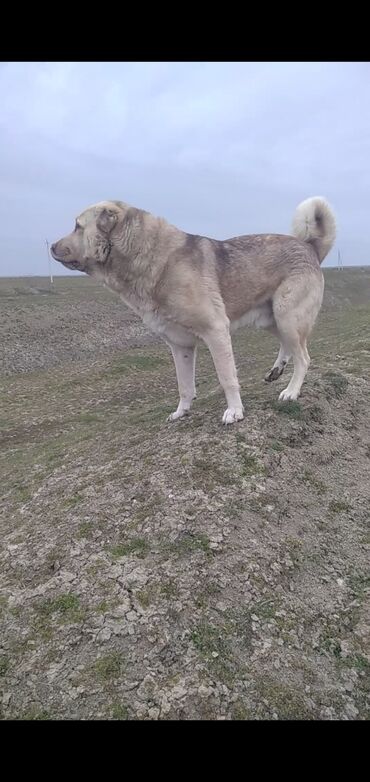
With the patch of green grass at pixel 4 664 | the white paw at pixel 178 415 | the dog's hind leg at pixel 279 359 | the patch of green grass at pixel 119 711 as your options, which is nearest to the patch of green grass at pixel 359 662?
the patch of green grass at pixel 119 711

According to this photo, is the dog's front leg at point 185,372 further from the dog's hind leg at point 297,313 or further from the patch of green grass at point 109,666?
the patch of green grass at point 109,666

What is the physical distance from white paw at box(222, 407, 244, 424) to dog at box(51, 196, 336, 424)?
14mm

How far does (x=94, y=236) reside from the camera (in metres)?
6.83

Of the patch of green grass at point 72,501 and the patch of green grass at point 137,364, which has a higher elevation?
the patch of green grass at point 72,501

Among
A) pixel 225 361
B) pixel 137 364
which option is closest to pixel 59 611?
pixel 225 361

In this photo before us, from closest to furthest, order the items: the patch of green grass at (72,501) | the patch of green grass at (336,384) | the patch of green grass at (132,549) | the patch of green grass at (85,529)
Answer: the patch of green grass at (132,549) → the patch of green grass at (85,529) → the patch of green grass at (72,501) → the patch of green grass at (336,384)

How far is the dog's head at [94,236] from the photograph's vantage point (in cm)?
683

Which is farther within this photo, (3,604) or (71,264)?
(71,264)

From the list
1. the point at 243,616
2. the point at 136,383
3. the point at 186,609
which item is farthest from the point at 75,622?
the point at 136,383

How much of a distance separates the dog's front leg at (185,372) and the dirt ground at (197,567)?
0.25 m

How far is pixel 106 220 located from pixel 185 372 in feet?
8.17

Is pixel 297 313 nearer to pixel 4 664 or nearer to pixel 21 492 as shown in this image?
pixel 21 492

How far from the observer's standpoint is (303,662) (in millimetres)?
3912

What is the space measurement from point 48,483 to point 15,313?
22.4 meters
